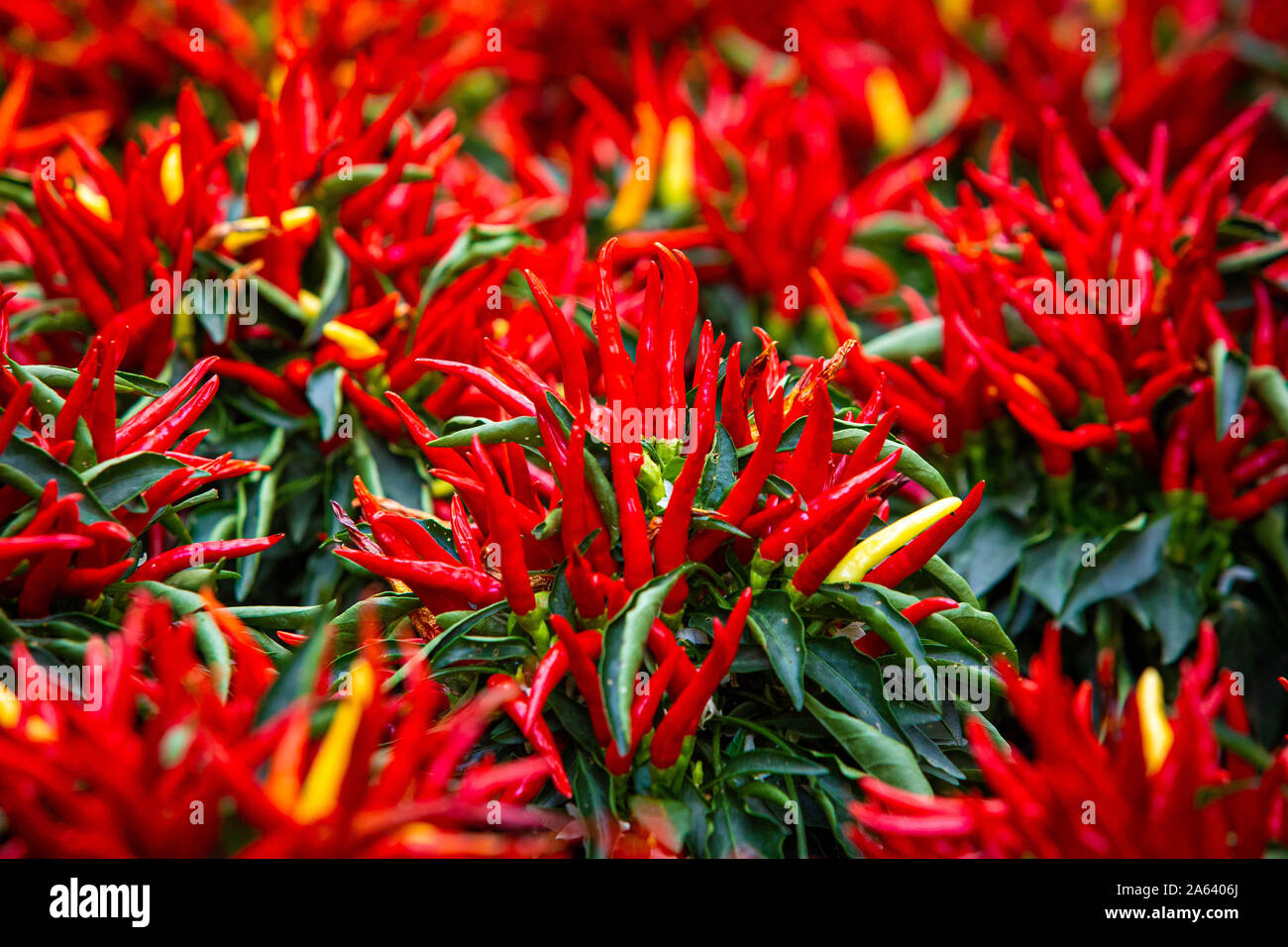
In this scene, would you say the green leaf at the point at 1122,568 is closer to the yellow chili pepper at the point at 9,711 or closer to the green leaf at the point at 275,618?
the green leaf at the point at 275,618

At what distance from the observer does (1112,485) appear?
1350 millimetres

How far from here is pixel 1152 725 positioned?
2.76 ft

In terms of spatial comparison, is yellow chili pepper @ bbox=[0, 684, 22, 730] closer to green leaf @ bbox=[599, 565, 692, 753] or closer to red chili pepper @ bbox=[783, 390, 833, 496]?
green leaf @ bbox=[599, 565, 692, 753]

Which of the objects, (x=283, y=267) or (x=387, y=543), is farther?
(x=283, y=267)

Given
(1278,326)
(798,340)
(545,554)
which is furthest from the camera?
(798,340)

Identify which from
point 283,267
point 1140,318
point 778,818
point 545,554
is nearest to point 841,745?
point 778,818

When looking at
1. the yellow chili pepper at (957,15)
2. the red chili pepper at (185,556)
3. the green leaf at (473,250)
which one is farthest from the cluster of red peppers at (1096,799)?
the yellow chili pepper at (957,15)

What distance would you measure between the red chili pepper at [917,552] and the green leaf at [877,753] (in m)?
0.13

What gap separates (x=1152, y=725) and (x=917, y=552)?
227 millimetres

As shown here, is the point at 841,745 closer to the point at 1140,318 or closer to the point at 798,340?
the point at 1140,318

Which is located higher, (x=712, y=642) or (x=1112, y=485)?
(x=1112, y=485)

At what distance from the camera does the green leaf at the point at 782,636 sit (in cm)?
88
